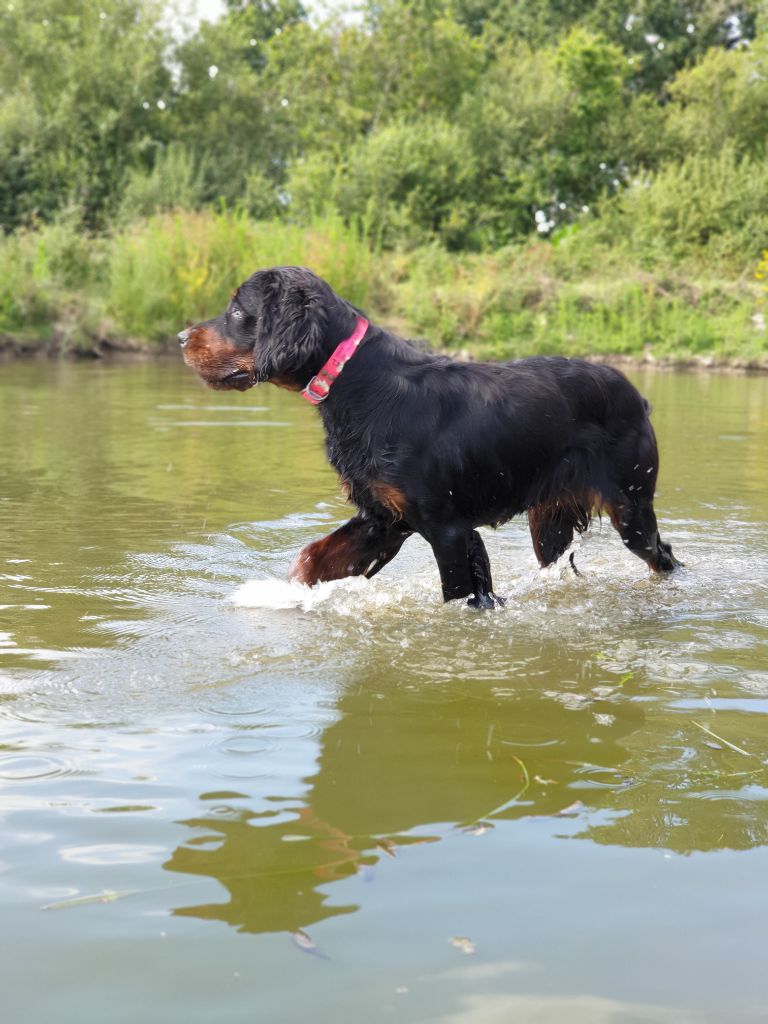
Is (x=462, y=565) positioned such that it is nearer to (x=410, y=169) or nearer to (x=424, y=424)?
(x=424, y=424)

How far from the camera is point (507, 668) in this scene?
4.21 meters

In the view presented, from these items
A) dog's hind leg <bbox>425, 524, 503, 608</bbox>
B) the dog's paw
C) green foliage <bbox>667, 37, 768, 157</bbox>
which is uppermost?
green foliage <bbox>667, 37, 768, 157</bbox>

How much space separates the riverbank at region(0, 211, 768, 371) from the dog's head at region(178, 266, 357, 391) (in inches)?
695

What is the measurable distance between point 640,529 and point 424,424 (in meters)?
1.44

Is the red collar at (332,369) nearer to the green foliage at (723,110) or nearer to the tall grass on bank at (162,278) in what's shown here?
the tall grass on bank at (162,278)

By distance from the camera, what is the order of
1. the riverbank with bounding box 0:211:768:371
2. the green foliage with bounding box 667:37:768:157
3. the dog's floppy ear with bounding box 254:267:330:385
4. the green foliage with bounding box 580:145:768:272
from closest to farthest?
the dog's floppy ear with bounding box 254:267:330:385 → the riverbank with bounding box 0:211:768:371 → the green foliage with bounding box 580:145:768:272 → the green foliage with bounding box 667:37:768:157

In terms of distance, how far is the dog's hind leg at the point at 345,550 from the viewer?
528cm

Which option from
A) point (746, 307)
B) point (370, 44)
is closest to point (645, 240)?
point (746, 307)

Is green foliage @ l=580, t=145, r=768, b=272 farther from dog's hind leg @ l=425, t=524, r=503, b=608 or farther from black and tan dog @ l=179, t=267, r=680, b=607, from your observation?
dog's hind leg @ l=425, t=524, r=503, b=608

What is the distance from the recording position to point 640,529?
A: 18.4 ft

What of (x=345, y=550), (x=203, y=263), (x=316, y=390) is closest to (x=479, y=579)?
(x=345, y=550)

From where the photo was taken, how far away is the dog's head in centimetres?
484

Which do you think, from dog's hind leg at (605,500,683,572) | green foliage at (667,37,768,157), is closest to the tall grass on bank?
green foliage at (667,37,768,157)

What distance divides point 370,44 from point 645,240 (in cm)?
1442
